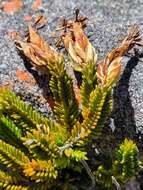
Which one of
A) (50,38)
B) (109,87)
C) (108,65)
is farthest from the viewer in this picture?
(50,38)

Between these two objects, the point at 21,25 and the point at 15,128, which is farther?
the point at 21,25

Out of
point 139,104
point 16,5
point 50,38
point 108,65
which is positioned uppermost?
point 16,5

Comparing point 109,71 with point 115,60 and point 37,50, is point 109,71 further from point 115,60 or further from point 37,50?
point 37,50

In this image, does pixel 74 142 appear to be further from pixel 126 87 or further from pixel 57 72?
pixel 126 87

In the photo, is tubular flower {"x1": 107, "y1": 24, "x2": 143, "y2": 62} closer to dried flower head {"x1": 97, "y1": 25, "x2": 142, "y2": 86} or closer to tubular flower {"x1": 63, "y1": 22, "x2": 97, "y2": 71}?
dried flower head {"x1": 97, "y1": 25, "x2": 142, "y2": 86}

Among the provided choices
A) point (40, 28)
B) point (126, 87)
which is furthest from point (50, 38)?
point (126, 87)

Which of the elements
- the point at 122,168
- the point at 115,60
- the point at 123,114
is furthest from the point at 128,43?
the point at 122,168
